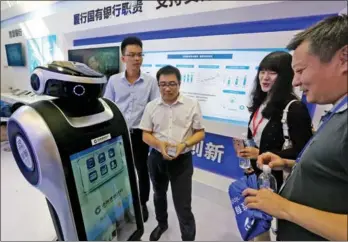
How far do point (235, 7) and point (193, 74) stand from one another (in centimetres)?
58

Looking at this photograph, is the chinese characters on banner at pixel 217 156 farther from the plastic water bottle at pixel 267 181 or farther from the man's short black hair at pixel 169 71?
the plastic water bottle at pixel 267 181

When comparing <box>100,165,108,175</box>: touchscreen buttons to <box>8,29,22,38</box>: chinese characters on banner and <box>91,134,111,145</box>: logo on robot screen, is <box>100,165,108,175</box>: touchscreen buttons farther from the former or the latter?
<box>8,29,22,38</box>: chinese characters on banner

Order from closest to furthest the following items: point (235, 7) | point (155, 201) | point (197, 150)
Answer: point (235, 7), point (155, 201), point (197, 150)

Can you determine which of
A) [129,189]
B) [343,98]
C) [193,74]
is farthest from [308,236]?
[193,74]

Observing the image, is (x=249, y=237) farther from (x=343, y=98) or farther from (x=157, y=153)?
(x=157, y=153)

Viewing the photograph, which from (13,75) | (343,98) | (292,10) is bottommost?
(343,98)

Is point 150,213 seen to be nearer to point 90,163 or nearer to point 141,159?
point 141,159

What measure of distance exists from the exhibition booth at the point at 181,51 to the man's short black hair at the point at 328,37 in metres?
0.40

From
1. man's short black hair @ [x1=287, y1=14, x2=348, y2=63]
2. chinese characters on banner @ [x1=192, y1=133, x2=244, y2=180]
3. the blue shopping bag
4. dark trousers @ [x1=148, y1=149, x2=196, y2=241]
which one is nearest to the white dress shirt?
dark trousers @ [x1=148, y1=149, x2=196, y2=241]

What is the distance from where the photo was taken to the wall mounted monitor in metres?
0.97

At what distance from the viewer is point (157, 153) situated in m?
1.19

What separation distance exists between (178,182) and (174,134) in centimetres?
30

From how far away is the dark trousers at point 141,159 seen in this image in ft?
4.13

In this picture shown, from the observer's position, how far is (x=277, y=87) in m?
0.71
